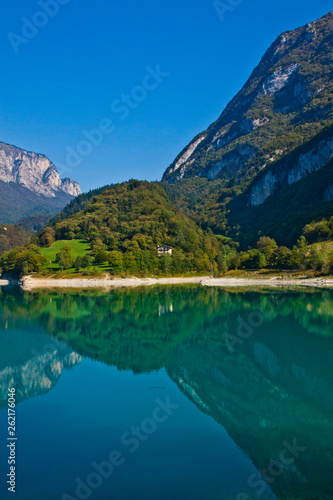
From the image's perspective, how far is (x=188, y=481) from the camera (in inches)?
342

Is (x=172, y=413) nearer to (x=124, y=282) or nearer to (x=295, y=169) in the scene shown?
(x=124, y=282)

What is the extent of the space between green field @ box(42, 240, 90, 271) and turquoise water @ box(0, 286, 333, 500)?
221 feet

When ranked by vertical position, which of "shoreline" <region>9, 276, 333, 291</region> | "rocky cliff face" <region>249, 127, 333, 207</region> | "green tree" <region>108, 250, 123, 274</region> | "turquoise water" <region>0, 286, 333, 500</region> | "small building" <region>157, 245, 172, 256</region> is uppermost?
"rocky cliff face" <region>249, 127, 333, 207</region>

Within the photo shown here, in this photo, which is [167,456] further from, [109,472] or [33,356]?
[33,356]

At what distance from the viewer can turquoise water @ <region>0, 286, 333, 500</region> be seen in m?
8.73

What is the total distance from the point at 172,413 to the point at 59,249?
96002mm

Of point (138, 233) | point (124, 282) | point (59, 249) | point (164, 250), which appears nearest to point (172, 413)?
point (124, 282)

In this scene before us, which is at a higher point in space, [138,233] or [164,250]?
[138,233]

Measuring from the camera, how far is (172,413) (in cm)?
1314

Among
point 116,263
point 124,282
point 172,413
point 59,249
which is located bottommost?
point 172,413

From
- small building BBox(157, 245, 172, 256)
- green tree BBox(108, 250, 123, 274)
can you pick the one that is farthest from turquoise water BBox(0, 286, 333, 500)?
small building BBox(157, 245, 172, 256)

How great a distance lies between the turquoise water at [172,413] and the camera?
28.6ft

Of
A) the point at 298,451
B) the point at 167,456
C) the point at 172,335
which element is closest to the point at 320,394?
the point at 298,451

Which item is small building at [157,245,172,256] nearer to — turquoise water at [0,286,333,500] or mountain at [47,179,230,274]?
mountain at [47,179,230,274]
